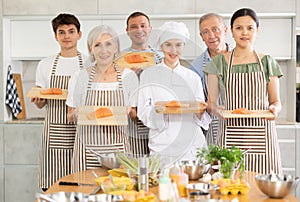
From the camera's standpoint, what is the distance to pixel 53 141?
13.2 ft

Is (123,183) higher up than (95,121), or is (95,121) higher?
(95,121)

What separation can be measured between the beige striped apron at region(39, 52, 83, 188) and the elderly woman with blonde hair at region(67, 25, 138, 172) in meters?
0.79

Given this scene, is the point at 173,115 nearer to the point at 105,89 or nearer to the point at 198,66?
the point at 198,66

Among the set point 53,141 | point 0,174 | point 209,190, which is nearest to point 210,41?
point 53,141

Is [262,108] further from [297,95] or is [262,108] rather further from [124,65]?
[297,95]

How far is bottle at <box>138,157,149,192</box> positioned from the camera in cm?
247

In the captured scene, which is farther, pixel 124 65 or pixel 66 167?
pixel 66 167

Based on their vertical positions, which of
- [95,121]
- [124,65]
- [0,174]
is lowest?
[0,174]

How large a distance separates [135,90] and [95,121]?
0.96 ft

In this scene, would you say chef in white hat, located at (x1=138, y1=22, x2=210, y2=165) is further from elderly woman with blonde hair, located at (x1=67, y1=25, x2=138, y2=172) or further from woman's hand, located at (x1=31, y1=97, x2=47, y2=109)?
woman's hand, located at (x1=31, y1=97, x2=47, y2=109)

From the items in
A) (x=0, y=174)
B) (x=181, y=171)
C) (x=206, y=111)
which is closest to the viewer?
(x=181, y=171)

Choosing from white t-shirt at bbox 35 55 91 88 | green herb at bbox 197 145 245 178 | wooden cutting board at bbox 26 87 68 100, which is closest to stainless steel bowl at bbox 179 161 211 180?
green herb at bbox 197 145 245 178

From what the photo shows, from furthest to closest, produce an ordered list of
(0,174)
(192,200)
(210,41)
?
(0,174), (210,41), (192,200)

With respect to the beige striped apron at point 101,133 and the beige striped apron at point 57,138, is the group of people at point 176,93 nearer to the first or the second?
the beige striped apron at point 101,133
